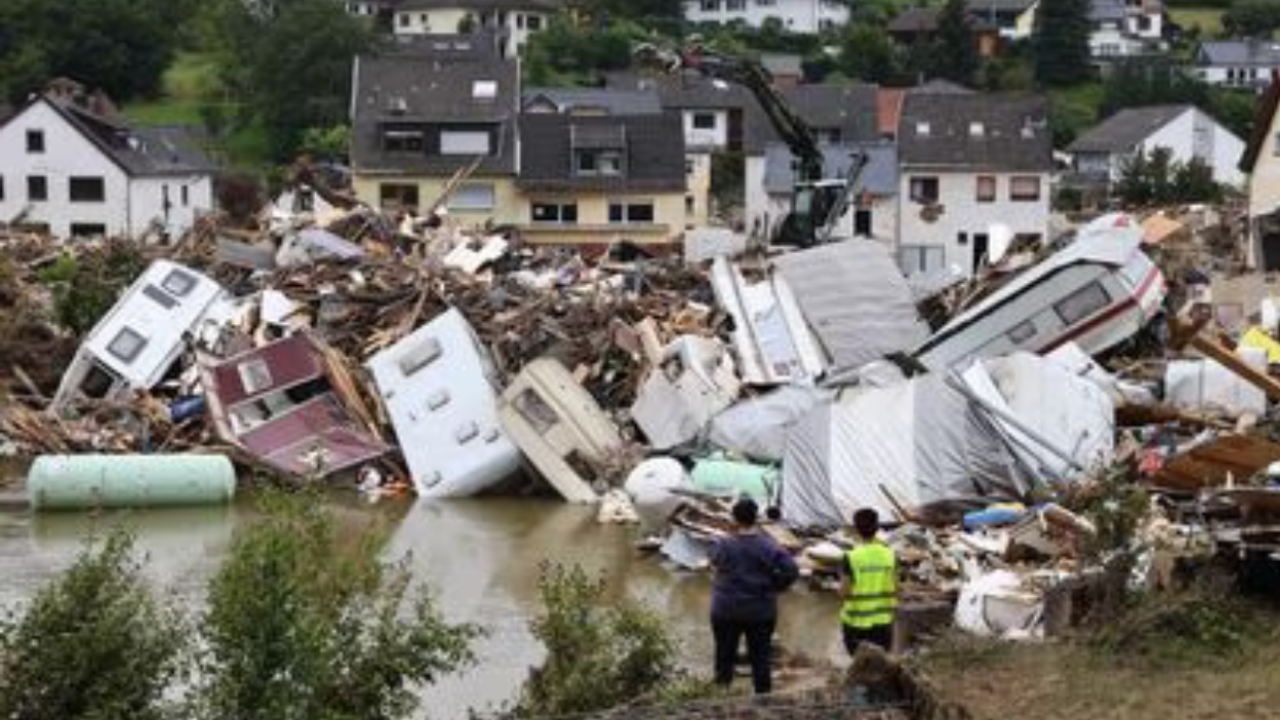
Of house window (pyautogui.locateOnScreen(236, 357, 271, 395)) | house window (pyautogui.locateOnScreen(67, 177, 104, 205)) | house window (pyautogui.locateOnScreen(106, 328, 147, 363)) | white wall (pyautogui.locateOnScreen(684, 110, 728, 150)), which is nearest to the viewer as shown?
house window (pyautogui.locateOnScreen(236, 357, 271, 395))

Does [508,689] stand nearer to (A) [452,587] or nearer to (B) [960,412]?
(A) [452,587]

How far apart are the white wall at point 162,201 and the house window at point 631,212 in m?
11.0

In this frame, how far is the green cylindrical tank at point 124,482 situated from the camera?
2308 centimetres

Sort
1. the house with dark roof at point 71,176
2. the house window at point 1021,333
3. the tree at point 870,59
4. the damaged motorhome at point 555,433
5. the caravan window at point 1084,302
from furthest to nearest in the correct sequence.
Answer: the tree at point 870,59
the house with dark roof at point 71,176
the caravan window at point 1084,302
the house window at point 1021,333
the damaged motorhome at point 555,433

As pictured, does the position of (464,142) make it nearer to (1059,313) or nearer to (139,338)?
(139,338)

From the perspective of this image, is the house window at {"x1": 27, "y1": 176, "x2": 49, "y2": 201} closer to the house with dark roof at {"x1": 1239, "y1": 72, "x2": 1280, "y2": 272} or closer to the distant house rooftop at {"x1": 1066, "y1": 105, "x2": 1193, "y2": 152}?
the house with dark roof at {"x1": 1239, "y1": 72, "x2": 1280, "y2": 272}

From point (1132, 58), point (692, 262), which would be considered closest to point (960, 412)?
point (692, 262)

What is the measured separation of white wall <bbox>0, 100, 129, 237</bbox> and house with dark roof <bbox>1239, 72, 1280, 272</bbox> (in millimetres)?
26936

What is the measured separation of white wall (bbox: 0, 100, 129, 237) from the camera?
50.8 metres

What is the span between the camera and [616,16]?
93438 millimetres

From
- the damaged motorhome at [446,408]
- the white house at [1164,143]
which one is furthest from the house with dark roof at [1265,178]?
the white house at [1164,143]

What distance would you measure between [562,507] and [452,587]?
429 centimetres

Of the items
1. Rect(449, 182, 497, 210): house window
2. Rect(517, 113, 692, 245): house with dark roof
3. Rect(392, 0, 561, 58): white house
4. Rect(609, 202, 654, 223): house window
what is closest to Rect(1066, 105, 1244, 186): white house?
Rect(517, 113, 692, 245): house with dark roof

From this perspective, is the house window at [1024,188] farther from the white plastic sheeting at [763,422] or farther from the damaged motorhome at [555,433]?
the damaged motorhome at [555,433]
